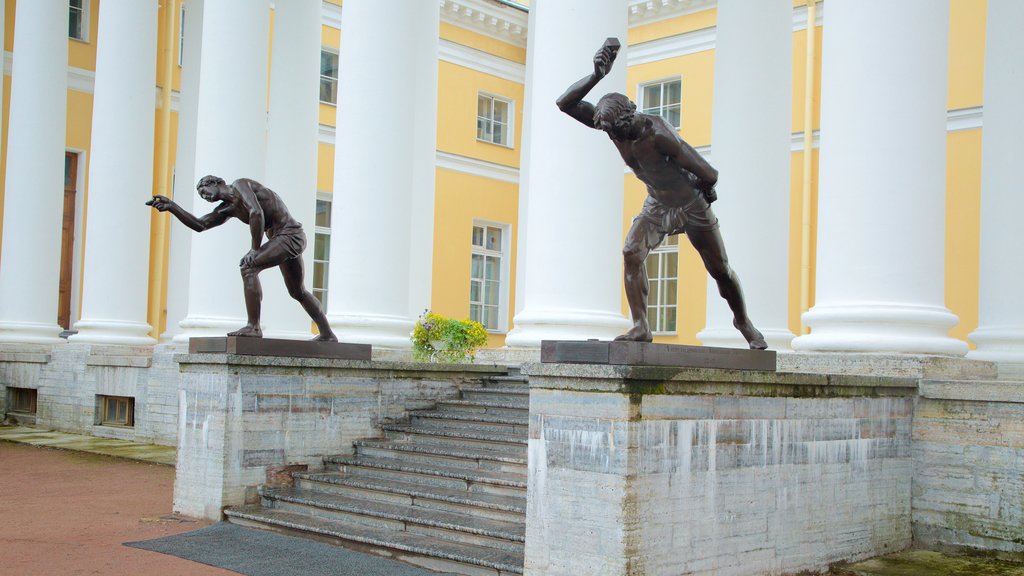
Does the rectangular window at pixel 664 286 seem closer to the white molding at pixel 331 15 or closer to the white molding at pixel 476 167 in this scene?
the white molding at pixel 476 167

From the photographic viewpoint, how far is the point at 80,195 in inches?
917

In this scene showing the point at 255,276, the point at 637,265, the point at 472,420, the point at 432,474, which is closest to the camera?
the point at 637,265

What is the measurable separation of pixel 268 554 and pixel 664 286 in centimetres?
1833

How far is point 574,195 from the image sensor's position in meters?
11.0

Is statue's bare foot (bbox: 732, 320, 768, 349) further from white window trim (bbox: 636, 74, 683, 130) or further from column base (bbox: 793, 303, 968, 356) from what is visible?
white window trim (bbox: 636, 74, 683, 130)

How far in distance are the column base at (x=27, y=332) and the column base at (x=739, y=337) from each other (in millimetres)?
11865

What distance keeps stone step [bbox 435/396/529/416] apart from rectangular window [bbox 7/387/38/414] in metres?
10.6

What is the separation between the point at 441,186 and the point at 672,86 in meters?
6.21

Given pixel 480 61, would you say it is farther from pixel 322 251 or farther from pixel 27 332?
pixel 27 332

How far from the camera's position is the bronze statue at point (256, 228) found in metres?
10.2

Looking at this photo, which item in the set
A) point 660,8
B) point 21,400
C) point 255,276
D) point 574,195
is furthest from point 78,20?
point 574,195

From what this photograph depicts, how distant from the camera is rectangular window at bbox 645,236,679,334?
2552cm

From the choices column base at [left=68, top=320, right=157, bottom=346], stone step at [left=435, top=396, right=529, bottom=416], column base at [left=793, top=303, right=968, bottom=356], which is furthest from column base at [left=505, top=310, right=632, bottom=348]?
column base at [left=68, top=320, right=157, bottom=346]

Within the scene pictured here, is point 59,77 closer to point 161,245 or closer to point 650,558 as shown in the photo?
point 161,245
